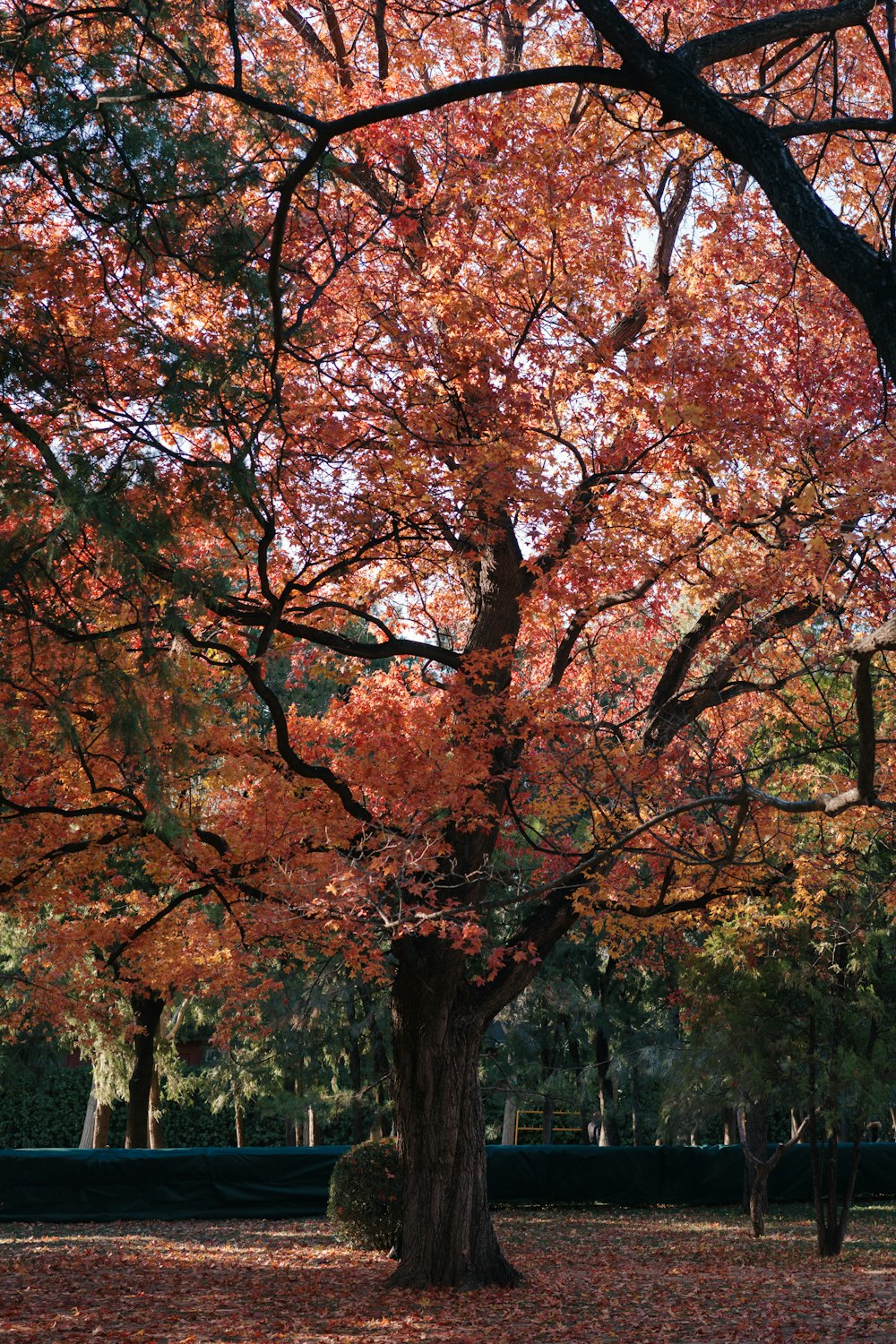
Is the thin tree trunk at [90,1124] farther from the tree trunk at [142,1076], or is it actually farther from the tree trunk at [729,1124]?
the tree trunk at [729,1124]

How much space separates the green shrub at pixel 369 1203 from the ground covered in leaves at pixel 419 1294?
1.19 ft

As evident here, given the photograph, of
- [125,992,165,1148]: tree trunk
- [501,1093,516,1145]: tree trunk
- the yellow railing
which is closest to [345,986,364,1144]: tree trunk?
[125,992,165,1148]: tree trunk

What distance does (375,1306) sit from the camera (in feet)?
31.3

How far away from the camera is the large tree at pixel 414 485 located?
19.7 ft

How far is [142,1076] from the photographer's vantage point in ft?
62.6

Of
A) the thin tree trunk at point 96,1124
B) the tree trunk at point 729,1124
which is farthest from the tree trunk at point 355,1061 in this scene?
the tree trunk at point 729,1124

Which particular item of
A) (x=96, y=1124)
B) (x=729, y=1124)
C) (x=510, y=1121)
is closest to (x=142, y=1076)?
(x=96, y=1124)

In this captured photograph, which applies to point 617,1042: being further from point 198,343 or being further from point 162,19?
point 162,19

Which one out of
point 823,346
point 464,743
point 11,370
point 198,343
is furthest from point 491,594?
point 11,370

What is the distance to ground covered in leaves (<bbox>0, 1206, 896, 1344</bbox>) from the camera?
852cm

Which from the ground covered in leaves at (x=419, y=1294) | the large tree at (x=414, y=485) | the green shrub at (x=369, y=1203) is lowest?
the ground covered in leaves at (x=419, y=1294)

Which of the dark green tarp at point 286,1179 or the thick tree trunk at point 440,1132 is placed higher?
the thick tree trunk at point 440,1132

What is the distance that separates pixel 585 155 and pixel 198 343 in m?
3.61

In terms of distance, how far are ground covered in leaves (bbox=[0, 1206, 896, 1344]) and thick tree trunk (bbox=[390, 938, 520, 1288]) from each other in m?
0.32
